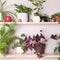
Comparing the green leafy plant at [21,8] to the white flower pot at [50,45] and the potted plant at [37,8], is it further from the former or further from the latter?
the white flower pot at [50,45]

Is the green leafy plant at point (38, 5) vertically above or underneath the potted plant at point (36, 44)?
above

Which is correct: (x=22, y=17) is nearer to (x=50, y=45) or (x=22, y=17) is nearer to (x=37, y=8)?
(x=37, y=8)

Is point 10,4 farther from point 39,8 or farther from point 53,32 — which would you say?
point 53,32

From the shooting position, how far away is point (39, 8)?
2654 mm

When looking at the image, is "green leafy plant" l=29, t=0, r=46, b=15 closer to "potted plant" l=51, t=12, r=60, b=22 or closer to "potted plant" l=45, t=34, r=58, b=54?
"potted plant" l=51, t=12, r=60, b=22

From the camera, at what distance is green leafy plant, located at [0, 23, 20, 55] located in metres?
2.49

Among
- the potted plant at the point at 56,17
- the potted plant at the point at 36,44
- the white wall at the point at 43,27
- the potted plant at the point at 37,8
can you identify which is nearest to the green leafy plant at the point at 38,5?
the potted plant at the point at 37,8

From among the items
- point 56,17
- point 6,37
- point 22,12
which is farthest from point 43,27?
point 6,37

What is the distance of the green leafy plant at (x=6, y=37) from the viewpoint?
8.18ft

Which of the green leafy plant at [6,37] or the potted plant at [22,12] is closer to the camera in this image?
the green leafy plant at [6,37]

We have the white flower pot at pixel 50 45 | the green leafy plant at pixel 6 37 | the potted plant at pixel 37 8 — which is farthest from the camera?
the white flower pot at pixel 50 45

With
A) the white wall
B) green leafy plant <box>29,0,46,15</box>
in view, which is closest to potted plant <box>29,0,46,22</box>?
green leafy plant <box>29,0,46,15</box>

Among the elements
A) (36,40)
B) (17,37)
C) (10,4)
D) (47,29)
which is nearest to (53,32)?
(47,29)

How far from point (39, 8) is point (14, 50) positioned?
2.48 ft
